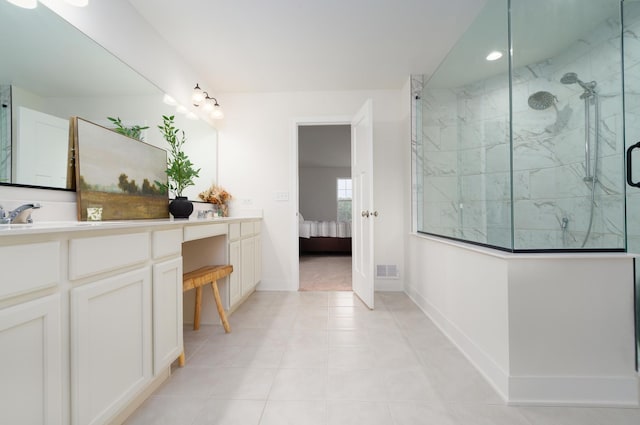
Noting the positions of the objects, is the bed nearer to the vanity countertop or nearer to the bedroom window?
the bedroom window

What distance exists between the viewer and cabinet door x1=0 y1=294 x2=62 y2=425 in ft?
2.30

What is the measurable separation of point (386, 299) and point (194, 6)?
3.00 meters

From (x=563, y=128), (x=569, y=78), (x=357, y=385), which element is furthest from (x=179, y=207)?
(x=569, y=78)

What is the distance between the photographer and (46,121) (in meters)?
1.32

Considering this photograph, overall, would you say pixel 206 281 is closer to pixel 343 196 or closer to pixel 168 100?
pixel 168 100

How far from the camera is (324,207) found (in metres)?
8.74

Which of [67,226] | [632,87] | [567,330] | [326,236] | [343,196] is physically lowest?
[567,330]

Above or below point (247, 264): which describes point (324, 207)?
above

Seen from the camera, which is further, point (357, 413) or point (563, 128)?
point (563, 128)

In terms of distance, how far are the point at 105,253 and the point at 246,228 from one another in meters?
1.67

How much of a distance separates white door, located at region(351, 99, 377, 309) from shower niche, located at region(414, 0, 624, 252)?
38.4 inches

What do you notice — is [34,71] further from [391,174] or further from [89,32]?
[391,174]

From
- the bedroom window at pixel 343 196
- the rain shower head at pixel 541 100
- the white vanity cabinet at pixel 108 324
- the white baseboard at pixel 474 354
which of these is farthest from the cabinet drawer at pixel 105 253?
the bedroom window at pixel 343 196

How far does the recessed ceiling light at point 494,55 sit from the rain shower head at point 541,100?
0.34m
